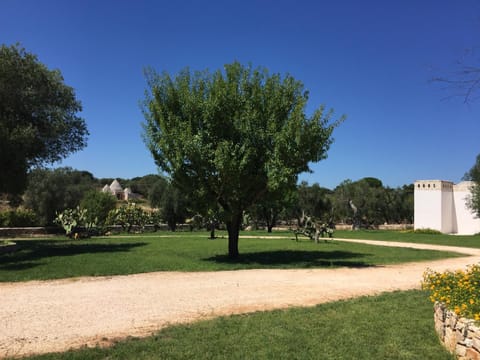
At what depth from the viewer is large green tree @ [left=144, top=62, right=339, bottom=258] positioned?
14898 mm

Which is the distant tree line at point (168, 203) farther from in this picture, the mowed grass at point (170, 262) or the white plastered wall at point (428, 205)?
the mowed grass at point (170, 262)

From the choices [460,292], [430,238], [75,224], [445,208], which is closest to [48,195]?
[75,224]

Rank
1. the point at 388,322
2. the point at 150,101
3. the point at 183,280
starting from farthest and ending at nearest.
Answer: the point at 150,101, the point at 183,280, the point at 388,322

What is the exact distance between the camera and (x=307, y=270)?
1427 centimetres

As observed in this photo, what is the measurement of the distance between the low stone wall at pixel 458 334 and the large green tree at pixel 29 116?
17852mm

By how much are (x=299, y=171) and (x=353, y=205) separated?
39.6m

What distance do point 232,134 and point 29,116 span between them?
1157 centimetres

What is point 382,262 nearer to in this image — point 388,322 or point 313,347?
point 388,322

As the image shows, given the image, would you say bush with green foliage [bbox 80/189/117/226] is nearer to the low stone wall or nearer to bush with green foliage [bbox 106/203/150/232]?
bush with green foliage [bbox 106/203/150/232]

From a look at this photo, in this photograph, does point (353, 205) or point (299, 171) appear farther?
point (353, 205)

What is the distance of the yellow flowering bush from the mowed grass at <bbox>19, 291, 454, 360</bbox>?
0.66 meters

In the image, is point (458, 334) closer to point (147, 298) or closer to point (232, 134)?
point (147, 298)

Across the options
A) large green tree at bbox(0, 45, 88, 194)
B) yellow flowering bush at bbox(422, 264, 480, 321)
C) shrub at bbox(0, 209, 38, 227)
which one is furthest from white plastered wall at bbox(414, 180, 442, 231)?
yellow flowering bush at bbox(422, 264, 480, 321)

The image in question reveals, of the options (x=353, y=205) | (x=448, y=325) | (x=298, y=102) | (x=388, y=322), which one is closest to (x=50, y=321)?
(x=388, y=322)
